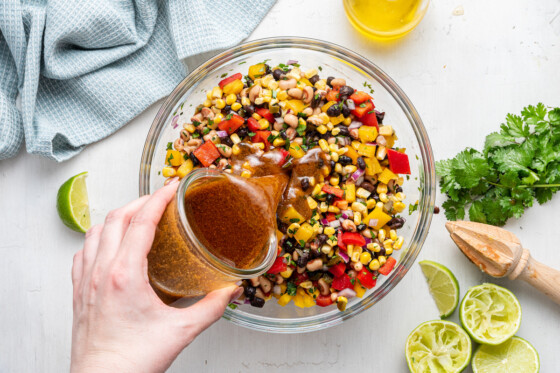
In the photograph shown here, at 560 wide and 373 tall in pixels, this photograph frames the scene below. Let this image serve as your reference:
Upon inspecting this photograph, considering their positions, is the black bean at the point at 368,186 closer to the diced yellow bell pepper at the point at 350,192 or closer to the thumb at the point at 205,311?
the diced yellow bell pepper at the point at 350,192

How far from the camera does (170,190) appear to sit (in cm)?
175

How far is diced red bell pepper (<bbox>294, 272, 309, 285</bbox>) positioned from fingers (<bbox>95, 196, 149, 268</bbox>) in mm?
815

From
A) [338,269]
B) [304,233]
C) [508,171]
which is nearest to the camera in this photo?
[304,233]

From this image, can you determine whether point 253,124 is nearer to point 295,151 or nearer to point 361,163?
point 295,151

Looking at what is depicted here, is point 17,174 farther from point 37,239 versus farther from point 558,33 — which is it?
point 558,33

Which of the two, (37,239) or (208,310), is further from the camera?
(37,239)

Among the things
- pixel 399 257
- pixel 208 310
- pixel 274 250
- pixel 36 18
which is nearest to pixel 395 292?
pixel 399 257

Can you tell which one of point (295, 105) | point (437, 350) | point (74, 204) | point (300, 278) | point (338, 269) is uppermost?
point (295, 105)

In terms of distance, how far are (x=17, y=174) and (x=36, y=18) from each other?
0.85 metres

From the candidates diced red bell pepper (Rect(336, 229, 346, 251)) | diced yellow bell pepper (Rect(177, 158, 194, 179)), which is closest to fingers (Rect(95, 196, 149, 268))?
diced yellow bell pepper (Rect(177, 158, 194, 179))

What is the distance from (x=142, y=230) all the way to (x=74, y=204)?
1.15 m

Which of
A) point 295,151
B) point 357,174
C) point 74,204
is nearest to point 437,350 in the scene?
point 357,174

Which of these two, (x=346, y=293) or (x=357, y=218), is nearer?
(x=357, y=218)

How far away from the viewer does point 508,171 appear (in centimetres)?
250
